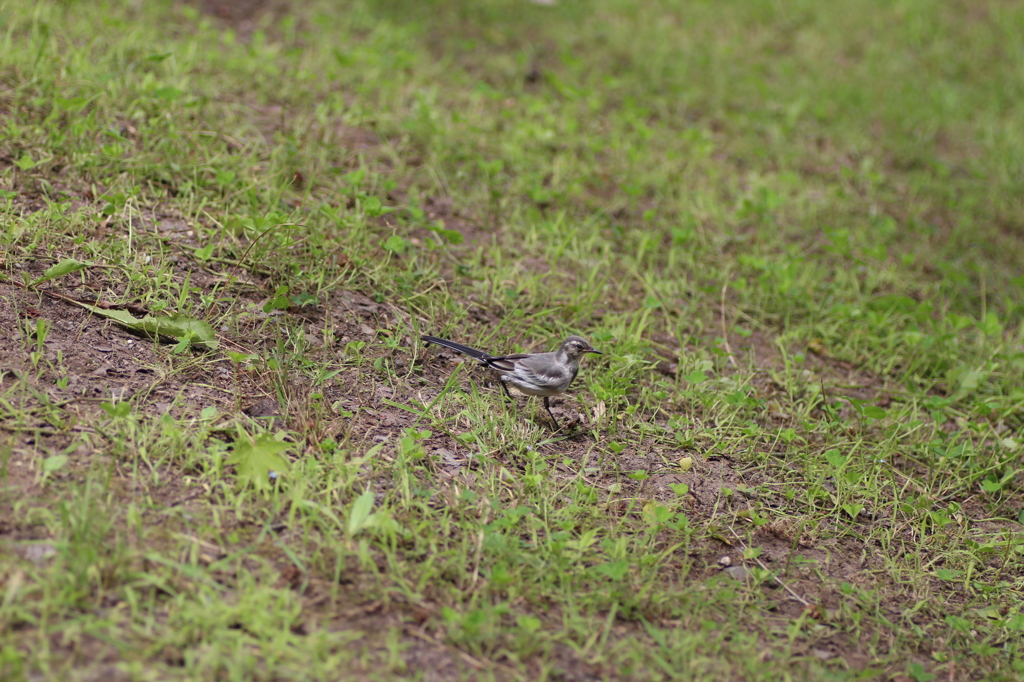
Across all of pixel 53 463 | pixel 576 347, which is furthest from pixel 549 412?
pixel 53 463

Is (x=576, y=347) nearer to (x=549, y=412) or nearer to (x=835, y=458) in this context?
(x=549, y=412)

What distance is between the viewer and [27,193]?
15.9 ft

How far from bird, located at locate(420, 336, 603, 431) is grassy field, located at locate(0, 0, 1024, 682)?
167 millimetres

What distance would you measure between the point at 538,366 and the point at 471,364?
1.75ft

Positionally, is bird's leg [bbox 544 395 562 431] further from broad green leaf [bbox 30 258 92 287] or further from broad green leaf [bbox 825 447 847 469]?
broad green leaf [bbox 30 258 92 287]

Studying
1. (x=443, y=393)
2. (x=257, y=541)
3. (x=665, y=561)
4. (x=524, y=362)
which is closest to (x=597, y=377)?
(x=524, y=362)

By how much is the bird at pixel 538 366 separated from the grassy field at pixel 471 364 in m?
0.17

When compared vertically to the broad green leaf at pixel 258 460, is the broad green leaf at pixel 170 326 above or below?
above

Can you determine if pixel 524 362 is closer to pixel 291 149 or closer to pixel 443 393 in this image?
pixel 443 393

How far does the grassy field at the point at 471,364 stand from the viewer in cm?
314

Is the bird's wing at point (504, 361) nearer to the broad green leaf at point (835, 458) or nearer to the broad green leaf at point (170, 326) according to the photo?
the broad green leaf at point (170, 326)

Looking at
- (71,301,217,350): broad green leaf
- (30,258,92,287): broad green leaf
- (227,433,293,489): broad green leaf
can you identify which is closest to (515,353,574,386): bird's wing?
(227,433,293,489): broad green leaf

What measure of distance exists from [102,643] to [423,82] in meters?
5.81

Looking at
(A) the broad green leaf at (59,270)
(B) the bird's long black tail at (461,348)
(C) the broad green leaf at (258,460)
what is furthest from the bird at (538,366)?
(A) the broad green leaf at (59,270)
